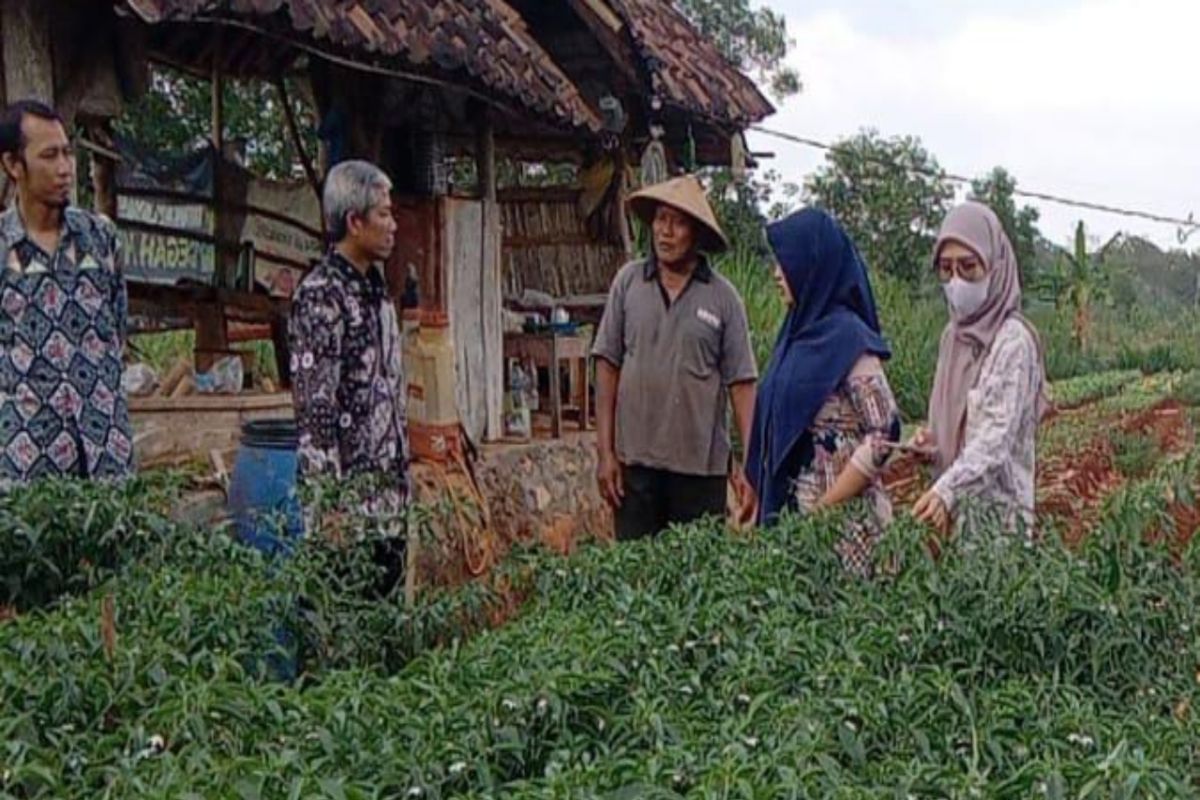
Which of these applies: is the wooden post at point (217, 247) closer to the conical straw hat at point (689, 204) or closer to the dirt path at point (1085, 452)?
the conical straw hat at point (689, 204)

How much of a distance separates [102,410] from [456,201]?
3684 mm

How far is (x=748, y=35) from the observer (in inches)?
913

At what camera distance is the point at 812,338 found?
3.63 meters

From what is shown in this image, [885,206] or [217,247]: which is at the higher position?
[885,206]

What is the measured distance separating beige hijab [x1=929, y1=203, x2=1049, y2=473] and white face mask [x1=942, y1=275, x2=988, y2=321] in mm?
12

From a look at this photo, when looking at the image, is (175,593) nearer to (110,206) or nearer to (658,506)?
(658,506)

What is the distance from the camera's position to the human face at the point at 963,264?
3.51m

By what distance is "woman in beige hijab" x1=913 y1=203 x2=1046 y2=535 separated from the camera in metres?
3.29

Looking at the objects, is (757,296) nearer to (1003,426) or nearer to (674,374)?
(674,374)

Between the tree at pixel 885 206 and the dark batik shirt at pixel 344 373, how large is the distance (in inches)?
788

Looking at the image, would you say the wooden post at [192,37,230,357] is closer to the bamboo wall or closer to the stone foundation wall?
the stone foundation wall

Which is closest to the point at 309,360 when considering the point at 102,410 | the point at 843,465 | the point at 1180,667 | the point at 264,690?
the point at 102,410

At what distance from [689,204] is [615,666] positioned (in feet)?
7.81

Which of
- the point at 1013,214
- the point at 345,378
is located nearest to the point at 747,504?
the point at 345,378
